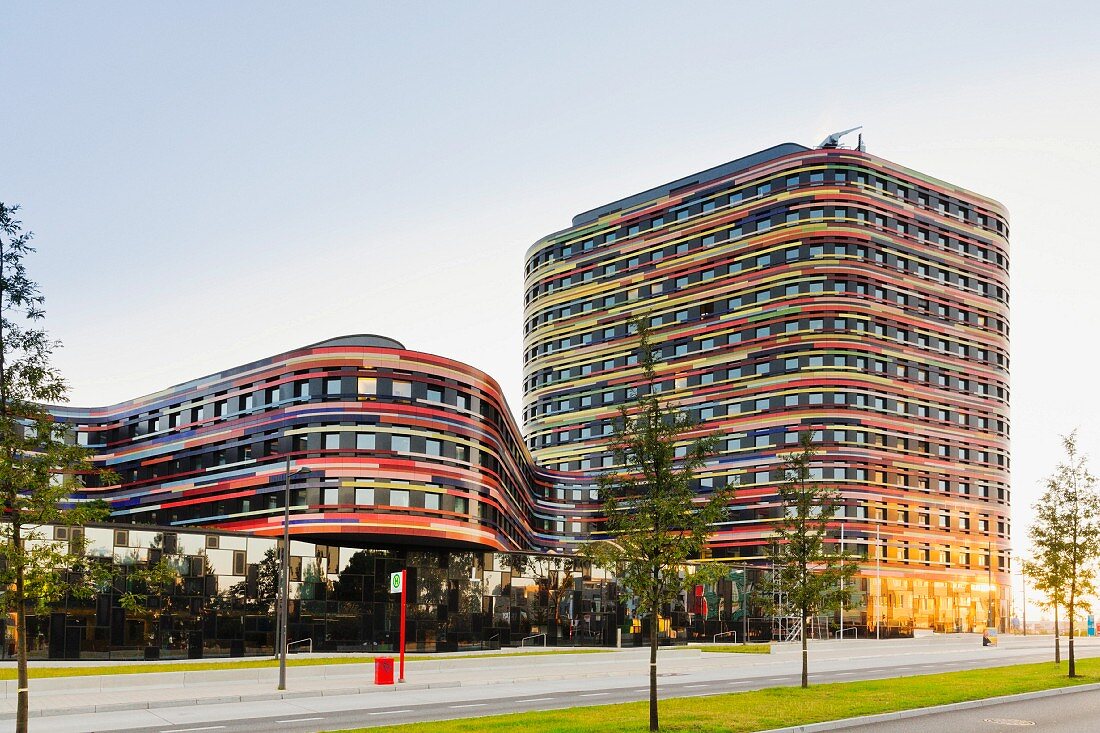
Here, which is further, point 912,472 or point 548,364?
point 548,364

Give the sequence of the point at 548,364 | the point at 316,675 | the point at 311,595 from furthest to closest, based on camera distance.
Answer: the point at 548,364
the point at 311,595
the point at 316,675

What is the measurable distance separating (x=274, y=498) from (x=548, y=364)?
253 ft

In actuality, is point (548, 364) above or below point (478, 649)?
above

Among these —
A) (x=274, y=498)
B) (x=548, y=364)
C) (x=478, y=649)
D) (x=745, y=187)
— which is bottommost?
(x=478, y=649)

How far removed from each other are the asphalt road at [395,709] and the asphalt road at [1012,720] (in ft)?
0.31

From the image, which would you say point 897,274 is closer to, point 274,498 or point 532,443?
point 532,443

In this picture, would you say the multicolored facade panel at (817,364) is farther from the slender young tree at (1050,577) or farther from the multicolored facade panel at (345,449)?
the slender young tree at (1050,577)

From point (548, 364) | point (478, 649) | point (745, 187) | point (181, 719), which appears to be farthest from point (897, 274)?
point (181, 719)

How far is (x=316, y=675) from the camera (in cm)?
3888

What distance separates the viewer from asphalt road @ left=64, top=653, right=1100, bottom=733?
24750 millimetres

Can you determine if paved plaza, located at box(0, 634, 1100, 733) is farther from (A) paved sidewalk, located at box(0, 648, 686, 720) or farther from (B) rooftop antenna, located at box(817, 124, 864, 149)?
(B) rooftop antenna, located at box(817, 124, 864, 149)

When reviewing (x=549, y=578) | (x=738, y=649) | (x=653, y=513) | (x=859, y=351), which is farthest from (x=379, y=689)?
(x=859, y=351)

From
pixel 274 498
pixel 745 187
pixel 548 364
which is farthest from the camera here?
pixel 548 364

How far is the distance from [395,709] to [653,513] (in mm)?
10855
